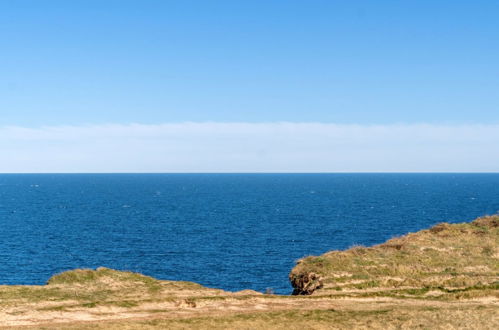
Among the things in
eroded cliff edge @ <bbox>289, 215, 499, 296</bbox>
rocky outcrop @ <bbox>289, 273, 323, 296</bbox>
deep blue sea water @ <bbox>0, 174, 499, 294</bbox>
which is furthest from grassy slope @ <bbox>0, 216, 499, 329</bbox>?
deep blue sea water @ <bbox>0, 174, 499, 294</bbox>

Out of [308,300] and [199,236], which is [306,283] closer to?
[308,300]

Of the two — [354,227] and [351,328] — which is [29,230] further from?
[351,328]

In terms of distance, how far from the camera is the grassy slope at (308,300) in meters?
28.8

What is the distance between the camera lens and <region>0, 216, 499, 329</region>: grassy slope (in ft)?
94.4

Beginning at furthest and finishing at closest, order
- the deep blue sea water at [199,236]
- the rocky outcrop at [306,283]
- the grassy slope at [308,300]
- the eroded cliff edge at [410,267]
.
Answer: the deep blue sea water at [199,236]
the rocky outcrop at [306,283]
the eroded cliff edge at [410,267]
the grassy slope at [308,300]

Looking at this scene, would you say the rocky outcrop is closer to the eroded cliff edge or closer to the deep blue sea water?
the eroded cliff edge

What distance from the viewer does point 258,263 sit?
83500mm

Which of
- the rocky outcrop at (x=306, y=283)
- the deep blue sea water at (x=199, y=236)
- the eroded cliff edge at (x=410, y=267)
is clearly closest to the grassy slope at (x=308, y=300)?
the eroded cliff edge at (x=410, y=267)

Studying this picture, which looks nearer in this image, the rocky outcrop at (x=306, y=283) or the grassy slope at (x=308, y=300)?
the grassy slope at (x=308, y=300)

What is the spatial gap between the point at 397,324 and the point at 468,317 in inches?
205

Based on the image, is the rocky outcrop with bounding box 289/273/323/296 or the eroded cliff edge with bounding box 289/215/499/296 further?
the rocky outcrop with bounding box 289/273/323/296

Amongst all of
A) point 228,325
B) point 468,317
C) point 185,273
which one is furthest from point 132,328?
point 185,273

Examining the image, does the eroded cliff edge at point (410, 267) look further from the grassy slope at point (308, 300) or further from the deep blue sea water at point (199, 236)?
the deep blue sea water at point (199, 236)

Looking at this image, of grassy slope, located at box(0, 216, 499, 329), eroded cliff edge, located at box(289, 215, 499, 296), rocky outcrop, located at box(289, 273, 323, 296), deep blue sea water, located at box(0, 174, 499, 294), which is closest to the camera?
grassy slope, located at box(0, 216, 499, 329)
